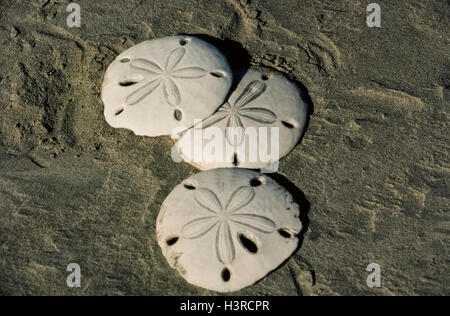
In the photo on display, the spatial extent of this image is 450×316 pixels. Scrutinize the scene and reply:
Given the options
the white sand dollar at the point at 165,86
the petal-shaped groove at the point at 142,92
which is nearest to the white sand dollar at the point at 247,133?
the white sand dollar at the point at 165,86

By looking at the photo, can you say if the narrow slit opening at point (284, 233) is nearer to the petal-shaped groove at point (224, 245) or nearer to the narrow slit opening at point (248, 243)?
the narrow slit opening at point (248, 243)

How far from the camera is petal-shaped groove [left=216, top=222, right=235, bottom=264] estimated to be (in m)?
2.96

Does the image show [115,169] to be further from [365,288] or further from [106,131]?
[365,288]

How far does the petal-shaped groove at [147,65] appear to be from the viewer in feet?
11.8

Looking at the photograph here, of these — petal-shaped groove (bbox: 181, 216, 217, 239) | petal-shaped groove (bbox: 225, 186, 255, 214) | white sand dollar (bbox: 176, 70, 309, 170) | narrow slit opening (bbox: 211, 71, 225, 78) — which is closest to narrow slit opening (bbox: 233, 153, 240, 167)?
white sand dollar (bbox: 176, 70, 309, 170)

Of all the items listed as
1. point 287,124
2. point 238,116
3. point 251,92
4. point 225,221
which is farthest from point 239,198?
point 251,92

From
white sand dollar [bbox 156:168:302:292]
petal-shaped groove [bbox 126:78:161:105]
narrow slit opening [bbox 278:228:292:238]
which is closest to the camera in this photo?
white sand dollar [bbox 156:168:302:292]

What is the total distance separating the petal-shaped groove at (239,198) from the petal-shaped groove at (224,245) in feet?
0.37

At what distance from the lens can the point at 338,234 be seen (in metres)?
3.15

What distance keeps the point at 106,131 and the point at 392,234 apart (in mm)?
2036

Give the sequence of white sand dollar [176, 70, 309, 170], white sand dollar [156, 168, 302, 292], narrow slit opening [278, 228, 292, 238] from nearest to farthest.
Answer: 1. white sand dollar [156, 168, 302, 292]
2. narrow slit opening [278, 228, 292, 238]
3. white sand dollar [176, 70, 309, 170]

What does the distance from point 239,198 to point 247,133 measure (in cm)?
48

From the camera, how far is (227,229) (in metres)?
3.04

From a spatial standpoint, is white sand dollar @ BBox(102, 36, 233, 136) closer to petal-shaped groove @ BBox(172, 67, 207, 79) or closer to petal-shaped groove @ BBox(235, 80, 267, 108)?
petal-shaped groove @ BBox(172, 67, 207, 79)
